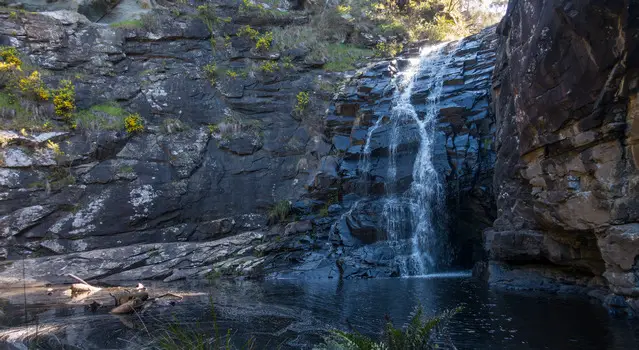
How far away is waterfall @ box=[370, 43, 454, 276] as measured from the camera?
1336cm

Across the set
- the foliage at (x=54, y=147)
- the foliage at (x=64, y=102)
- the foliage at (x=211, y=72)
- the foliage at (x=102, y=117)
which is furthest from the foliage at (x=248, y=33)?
the foliage at (x=54, y=147)

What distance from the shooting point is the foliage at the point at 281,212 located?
1542 cm

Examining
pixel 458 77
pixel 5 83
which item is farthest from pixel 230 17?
pixel 458 77

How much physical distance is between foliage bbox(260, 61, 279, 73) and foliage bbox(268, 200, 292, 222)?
714 cm

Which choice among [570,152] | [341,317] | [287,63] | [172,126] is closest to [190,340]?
[341,317]

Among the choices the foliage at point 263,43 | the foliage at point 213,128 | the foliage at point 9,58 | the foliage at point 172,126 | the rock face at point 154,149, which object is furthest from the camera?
the foliage at point 263,43

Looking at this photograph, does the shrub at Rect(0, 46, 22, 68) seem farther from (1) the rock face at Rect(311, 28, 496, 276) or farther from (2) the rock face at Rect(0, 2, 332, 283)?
(1) the rock face at Rect(311, 28, 496, 276)

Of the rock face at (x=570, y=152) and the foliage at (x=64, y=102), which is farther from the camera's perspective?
the foliage at (x=64, y=102)

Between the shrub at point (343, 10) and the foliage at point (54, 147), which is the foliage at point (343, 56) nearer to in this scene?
the shrub at point (343, 10)

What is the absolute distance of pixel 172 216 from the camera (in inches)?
614

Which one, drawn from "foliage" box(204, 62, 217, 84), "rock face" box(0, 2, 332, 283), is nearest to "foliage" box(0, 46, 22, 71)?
"rock face" box(0, 2, 332, 283)

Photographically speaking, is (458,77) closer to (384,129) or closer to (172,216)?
(384,129)

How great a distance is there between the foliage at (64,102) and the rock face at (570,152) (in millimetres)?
14806

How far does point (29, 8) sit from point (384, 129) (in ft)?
53.2
